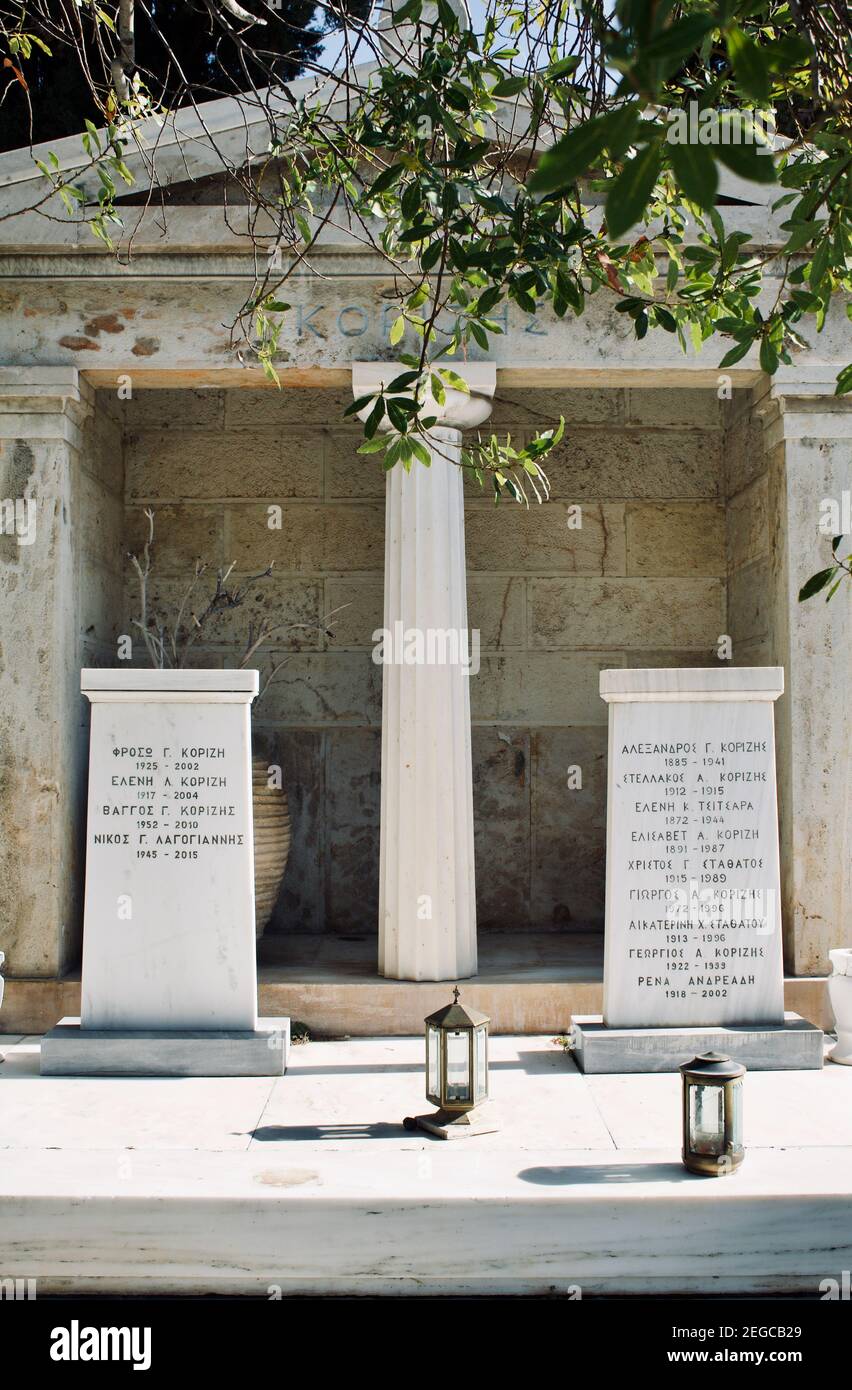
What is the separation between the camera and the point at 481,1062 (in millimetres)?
4746

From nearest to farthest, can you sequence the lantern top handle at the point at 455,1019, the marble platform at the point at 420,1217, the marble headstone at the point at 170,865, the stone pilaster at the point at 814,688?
the marble platform at the point at 420,1217
the lantern top handle at the point at 455,1019
the marble headstone at the point at 170,865
the stone pilaster at the point at 814,688

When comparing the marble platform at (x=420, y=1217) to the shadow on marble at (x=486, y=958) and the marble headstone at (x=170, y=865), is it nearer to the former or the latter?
the marble headstone at (x=170, y=865)

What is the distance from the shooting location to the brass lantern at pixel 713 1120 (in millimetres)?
4012

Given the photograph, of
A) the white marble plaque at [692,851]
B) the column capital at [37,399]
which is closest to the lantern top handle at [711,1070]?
the white marble plaque at [692,851]

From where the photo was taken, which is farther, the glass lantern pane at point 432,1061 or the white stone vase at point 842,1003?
the white stone vase at point 842,1003

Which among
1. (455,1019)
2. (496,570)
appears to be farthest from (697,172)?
(496,570)

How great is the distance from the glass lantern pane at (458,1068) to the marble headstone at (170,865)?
1.20 metres

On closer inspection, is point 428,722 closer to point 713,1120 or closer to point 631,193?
point 713,1120

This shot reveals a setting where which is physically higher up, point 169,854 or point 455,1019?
point 169,854

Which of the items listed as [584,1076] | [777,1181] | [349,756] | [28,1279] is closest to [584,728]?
[349,756]

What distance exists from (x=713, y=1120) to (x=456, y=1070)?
107 cm

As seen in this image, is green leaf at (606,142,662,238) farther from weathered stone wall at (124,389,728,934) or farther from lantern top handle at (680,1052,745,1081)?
weathered stone wall at (124,389,728,934)

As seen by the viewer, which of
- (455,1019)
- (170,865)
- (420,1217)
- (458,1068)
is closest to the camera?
(420,1217)

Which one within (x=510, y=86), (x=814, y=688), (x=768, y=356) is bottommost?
(x=814, y=688)
